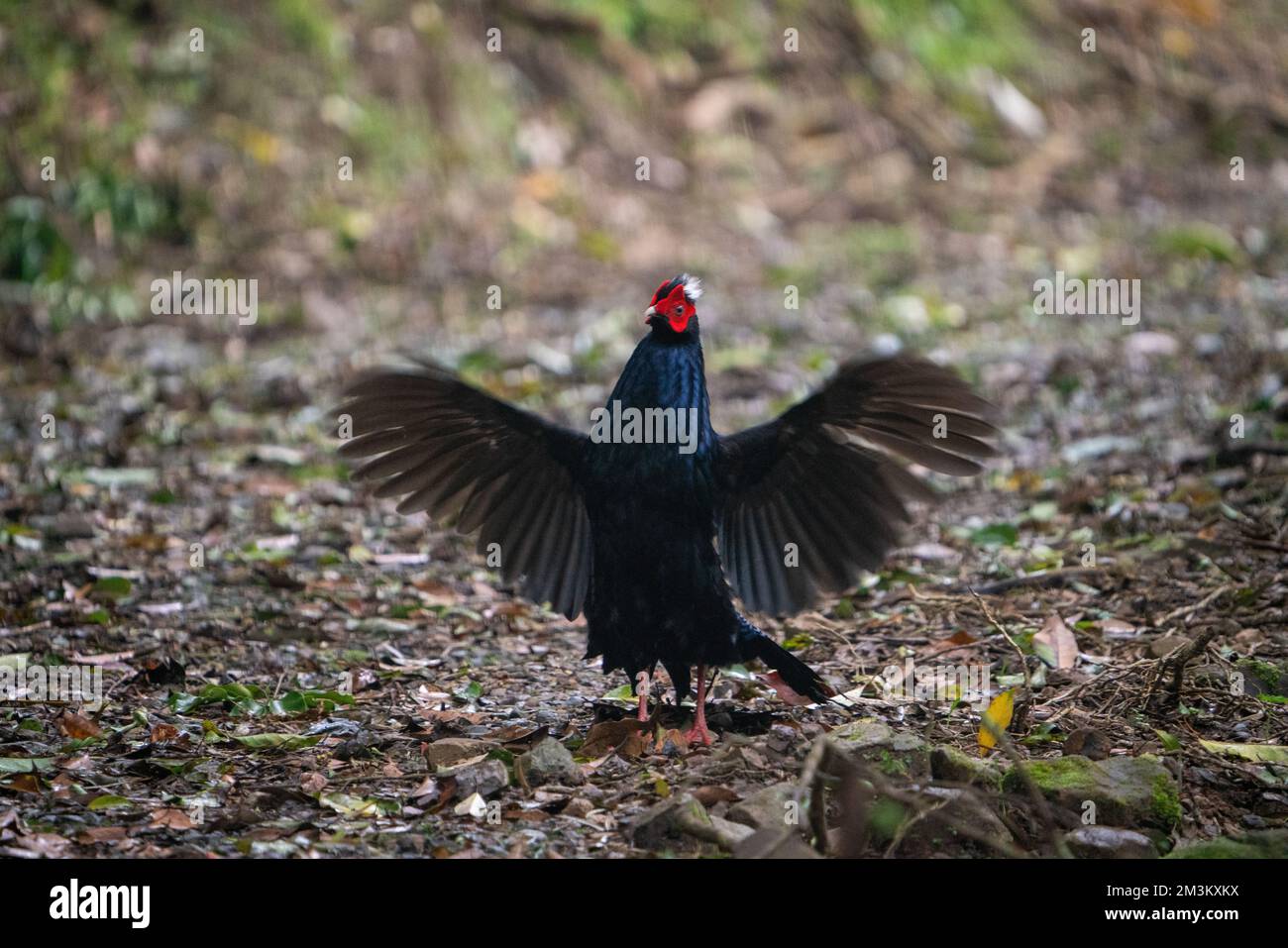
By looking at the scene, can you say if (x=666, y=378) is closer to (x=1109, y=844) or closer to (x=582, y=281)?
(x=1109, y=844)

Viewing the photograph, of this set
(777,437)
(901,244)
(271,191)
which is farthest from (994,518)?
(271,191)

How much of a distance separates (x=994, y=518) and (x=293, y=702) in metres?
2.83

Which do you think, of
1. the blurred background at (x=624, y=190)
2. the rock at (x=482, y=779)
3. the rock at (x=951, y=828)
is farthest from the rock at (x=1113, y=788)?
the blurred background at (x=624, y=190)

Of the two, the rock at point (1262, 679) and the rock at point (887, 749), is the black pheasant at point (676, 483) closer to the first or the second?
the rock at point (887, 749)

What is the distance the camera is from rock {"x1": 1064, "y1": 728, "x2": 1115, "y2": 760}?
338 cm

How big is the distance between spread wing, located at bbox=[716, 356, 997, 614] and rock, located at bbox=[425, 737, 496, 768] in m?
0.80

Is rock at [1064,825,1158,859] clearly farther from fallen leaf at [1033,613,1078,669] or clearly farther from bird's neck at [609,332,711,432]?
bird's neck at [609,332,711,432]

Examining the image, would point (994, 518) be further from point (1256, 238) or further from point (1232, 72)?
point (1232, 72)

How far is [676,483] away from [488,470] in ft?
1.79

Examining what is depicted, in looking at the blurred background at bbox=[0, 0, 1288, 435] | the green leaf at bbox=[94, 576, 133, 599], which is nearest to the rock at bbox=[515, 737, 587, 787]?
the green leaf at bbox=[94, 576, 133, 599]

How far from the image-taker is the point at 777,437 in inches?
143

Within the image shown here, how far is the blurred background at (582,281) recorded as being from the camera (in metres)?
4.46
